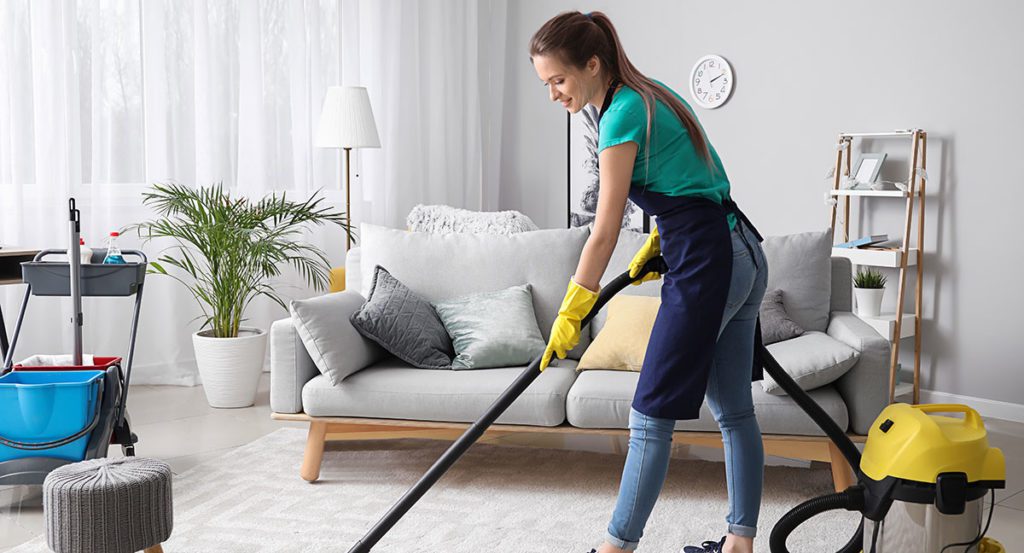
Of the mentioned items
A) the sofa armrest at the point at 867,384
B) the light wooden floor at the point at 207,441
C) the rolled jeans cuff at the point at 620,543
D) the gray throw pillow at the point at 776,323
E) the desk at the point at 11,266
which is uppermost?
the desk at the point at 11,266

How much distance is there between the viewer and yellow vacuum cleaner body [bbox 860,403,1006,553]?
6.17 feet

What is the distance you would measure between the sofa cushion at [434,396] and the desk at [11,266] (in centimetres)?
116

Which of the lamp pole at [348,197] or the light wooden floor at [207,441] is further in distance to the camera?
the lamp pole at [348,197]

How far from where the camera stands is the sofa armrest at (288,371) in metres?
3.04

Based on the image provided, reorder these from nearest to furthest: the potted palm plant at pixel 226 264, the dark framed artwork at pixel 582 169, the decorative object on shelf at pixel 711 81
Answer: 1. the potted palm plant at pixel 226 264
2. the decorative object on shelf at pixel 711 81
3. the dark framed artwork at pixel 582 169

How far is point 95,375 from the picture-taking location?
113 inches

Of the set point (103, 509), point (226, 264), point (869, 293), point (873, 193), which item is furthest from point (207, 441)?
point (873, 193)

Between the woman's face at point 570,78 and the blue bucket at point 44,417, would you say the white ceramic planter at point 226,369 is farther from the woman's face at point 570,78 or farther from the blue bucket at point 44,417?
the woman's face at point 570,78

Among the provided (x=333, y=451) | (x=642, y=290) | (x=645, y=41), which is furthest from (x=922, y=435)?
(x=645, y=41)

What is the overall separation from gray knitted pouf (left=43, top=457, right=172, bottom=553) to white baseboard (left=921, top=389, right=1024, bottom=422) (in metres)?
3.32

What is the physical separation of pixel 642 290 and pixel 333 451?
4.09 ft

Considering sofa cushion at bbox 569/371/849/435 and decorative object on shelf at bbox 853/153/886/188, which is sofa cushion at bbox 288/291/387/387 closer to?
sofa cushion at bbox 569/371/849/435

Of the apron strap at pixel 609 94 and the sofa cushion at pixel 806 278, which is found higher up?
the apron strap at pixel 609 94

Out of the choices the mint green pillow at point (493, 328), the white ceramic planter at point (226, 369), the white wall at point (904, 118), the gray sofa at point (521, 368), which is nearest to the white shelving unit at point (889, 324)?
the white wall at point (904, 118)
